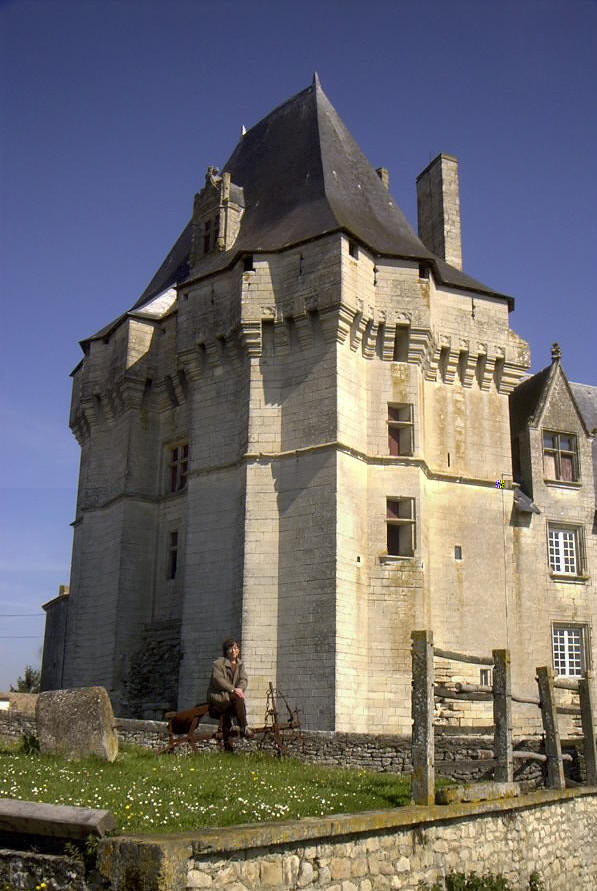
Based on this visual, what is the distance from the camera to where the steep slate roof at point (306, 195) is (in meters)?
19.6

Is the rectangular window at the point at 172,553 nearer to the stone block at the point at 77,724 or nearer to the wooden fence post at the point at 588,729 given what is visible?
the wooden fence post at the point at 588,729

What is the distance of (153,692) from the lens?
19094 millimetres

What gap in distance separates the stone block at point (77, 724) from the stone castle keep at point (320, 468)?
6.62 meters

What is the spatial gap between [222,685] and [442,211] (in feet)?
50.0

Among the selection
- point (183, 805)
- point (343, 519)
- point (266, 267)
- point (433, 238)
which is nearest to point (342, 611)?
point (343, 519)

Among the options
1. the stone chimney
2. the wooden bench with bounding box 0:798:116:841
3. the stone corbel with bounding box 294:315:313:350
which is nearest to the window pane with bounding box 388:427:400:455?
the stone corbel with bounding box 294:315:313:350

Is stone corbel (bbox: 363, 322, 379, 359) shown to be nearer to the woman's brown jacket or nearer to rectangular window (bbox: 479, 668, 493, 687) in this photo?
rectangular window (bbox: 479, 668, 493, 687)

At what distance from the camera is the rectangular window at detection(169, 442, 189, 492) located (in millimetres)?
20797

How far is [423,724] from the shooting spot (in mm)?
8914

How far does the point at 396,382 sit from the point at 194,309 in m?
4.72

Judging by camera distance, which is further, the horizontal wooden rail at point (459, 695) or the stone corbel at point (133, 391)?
the stone corbel at point (133, 391)

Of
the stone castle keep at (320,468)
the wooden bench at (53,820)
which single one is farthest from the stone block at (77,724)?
the stone castle keep at (320,468)

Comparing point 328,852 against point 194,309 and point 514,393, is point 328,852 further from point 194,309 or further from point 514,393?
point 514,393

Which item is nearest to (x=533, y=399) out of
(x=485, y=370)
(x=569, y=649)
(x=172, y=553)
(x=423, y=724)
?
(x=485, y=370)
